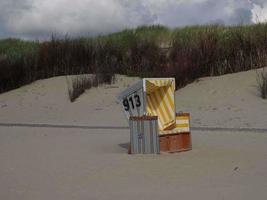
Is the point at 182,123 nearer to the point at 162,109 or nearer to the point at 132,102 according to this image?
the point at 162,109

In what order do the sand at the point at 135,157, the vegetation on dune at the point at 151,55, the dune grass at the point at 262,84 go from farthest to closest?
the vegetation on dune at the point at 151,55
the dune grass at the point at 262,84
the sand at the point at 135,157

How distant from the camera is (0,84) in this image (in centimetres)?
2230

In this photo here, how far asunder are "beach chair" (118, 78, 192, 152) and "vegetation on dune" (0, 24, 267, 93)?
7835mm

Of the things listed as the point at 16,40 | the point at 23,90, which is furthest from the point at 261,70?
the point at 16,40

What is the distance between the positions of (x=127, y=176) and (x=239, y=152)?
96.8 inches

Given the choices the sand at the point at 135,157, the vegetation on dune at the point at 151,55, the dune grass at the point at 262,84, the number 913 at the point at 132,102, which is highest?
the vegetation on dune at the point at 151,55

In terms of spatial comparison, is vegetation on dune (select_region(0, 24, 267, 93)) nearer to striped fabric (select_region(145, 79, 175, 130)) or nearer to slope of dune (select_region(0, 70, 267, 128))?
slope of dune (select_region(0, 70, 267, 128))

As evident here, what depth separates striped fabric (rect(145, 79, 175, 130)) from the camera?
31.3ft

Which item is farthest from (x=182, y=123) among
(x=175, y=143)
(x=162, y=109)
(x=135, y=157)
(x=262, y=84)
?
(x=262, y=84)

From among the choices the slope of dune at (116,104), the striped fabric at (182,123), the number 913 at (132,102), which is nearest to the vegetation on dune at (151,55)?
the slope of dune at (116,104)

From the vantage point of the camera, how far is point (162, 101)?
33.2ft

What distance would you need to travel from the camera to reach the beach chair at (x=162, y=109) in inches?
359

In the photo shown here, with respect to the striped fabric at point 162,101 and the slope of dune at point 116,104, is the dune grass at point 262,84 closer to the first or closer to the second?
the slope of dune at point 116,104

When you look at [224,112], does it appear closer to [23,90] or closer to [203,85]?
[203,85]
